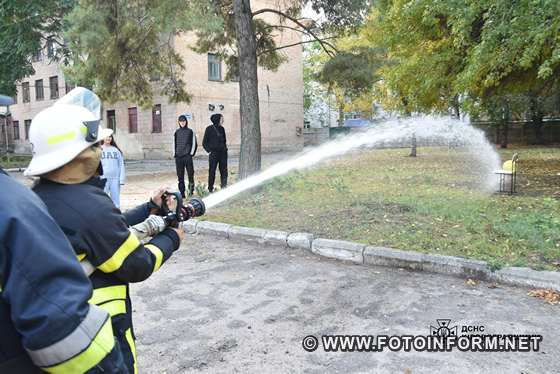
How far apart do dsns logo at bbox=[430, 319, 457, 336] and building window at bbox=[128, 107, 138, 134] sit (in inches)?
1254

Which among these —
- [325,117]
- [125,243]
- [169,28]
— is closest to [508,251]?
[125,243]

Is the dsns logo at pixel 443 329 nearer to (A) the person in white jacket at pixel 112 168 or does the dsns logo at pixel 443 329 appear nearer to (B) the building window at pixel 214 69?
(A) the person in white jacket at pixel 112 168

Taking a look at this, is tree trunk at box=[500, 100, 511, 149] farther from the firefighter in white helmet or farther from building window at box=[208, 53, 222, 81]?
the firefighter in white helmet

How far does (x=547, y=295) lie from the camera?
470cm

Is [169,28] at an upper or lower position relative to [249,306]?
upper

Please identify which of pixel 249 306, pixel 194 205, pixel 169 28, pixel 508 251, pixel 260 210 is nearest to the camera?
pixel 194 205

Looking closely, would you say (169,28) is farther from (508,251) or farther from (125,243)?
(125,243)

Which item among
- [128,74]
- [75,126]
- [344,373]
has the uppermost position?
[128,74]

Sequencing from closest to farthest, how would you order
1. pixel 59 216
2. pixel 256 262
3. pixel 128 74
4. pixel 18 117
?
1. pixel 59 216
2. pixel 256 262
3. pixel 128 74
4. pixel 18 117

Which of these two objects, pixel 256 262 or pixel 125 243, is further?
pixel 256 262

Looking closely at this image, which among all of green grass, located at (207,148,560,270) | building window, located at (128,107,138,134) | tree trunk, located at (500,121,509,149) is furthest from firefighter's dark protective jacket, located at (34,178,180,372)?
building window, located at (128,107,138,134)

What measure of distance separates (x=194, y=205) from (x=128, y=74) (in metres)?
14.0

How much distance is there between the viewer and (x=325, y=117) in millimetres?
58156

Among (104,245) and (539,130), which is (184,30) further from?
(539,130)
